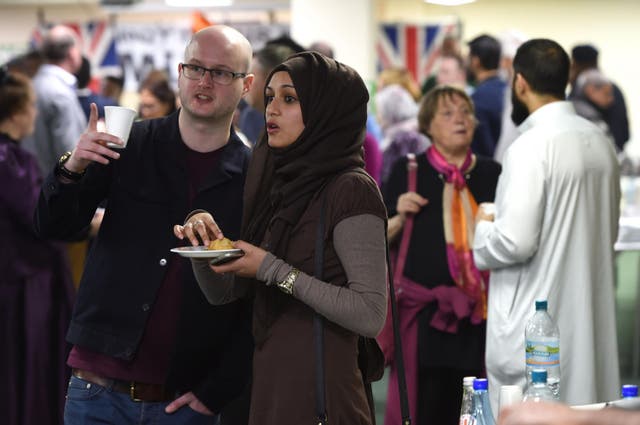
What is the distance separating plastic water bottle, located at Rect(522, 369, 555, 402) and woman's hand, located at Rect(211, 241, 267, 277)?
2.21ft

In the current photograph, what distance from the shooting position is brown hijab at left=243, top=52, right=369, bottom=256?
2633 millimetres

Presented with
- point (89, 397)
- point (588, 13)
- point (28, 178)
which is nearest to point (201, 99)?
point (89, 397)

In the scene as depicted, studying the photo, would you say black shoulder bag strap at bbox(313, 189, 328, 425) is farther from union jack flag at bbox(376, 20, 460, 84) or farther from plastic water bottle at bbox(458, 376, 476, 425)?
union jack flag at bbox(376, 20, 460, 84)

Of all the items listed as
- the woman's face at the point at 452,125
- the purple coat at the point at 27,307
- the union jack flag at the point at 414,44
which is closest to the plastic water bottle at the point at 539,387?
the woman's face at the point at 452,125

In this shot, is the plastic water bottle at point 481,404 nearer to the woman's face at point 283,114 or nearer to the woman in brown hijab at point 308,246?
the woman in brown hijab at point 308,246

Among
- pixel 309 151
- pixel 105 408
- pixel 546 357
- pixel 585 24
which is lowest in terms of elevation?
pixel 105 408

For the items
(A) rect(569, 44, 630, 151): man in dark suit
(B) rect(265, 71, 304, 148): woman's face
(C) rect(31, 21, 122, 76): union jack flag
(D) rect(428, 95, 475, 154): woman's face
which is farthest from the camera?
(C) rect(31, 21, 122, 76): union jack flag

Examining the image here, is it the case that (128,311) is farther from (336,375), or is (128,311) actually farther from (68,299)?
(68,299)

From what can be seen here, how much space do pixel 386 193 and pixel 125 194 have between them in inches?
75.3

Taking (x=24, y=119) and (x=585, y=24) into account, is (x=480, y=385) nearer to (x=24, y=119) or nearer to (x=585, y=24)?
(x=24, y=119)

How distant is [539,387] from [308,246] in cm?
63

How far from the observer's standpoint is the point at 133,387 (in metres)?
2.83

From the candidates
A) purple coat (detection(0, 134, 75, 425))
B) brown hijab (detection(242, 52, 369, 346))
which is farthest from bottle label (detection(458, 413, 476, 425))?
purple coat (detection(0, 134, 75, 425))

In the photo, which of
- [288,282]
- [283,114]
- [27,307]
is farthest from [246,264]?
[27,307]
